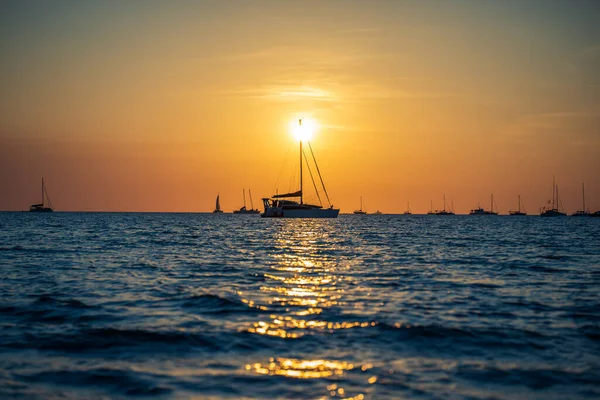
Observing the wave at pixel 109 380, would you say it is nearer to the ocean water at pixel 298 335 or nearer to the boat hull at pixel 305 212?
the ocean water at pixel 298 335

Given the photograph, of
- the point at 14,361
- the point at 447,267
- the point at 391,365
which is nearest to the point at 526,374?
the point at 391,365

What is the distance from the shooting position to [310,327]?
1491 centimetres

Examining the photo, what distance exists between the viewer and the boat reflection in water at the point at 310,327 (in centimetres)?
1068

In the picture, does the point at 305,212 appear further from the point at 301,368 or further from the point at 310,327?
the point at 301,368

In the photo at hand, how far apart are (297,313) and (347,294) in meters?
4.13

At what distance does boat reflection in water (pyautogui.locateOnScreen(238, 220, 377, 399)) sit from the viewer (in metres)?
10.7

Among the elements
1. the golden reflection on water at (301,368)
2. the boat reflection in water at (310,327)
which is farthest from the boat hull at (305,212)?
the golden reflection on water at (301,368)

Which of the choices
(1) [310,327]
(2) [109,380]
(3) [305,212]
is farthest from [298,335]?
(3) [305,212]

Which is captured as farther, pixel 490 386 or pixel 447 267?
pixel 447 267

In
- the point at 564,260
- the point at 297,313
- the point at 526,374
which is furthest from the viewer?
the point at 564,260

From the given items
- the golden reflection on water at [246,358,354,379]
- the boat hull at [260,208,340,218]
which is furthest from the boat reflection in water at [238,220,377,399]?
the boat hull at [260,208,340,218]

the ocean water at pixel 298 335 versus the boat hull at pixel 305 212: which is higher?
the boat hull at pixel 305 212

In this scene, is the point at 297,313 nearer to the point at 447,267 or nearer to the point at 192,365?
the point at 192,365

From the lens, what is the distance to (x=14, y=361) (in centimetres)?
1162
